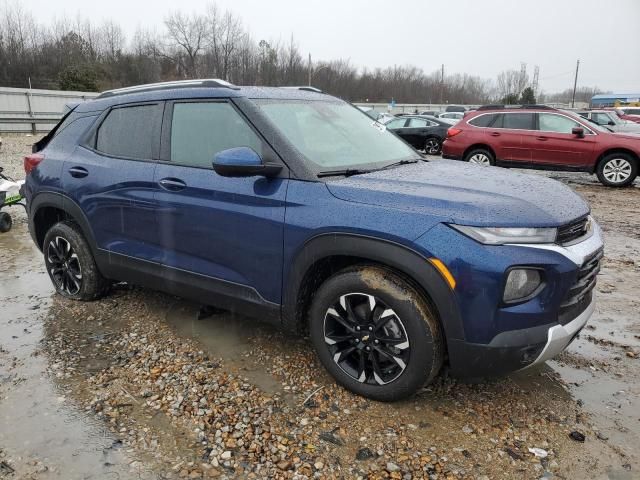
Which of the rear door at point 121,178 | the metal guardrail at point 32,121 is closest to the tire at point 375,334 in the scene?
the rear door at point 121,178

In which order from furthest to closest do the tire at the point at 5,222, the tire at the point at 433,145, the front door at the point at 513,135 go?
the tire at the point at 433,145
the front door at the point at 513,135
the tire at the point at 5,222

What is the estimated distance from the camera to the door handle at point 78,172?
13.0 feet

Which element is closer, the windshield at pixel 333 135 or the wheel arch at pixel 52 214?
the windshield at pixel 333 135

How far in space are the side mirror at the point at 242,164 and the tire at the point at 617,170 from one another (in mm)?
10299

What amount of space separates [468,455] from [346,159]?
1.83 metres

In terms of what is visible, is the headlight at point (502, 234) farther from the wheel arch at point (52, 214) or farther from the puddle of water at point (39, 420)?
the wheel arch at point (52, 214)

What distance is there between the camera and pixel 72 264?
170 inches

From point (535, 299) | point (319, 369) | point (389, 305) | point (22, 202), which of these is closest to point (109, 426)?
point (319, 369)

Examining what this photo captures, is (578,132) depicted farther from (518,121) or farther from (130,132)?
(130,132)

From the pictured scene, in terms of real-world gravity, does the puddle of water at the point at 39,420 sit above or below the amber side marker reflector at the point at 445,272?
below

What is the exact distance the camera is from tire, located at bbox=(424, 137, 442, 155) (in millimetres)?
17688

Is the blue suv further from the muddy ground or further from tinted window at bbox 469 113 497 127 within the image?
tinted window at bbox 469 113 497 127

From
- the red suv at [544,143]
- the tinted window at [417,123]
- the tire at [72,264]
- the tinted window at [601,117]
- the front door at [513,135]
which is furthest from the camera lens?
the tinted window at [601,117]

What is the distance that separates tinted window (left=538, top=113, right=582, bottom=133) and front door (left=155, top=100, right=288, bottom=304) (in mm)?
10099
